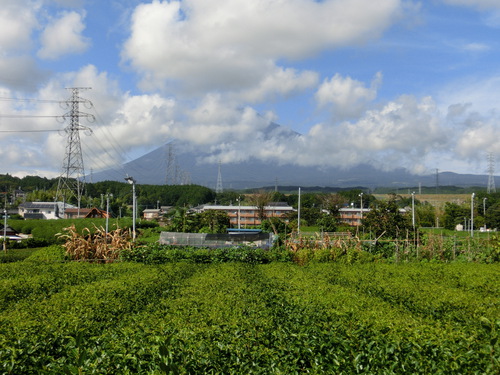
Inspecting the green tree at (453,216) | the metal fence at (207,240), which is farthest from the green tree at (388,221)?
the green tree at (453,216)

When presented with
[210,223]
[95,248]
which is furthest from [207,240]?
[210,223]

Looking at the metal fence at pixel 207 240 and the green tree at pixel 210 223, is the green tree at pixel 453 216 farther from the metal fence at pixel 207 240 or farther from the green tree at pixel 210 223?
the metal fence at pixel 207 240

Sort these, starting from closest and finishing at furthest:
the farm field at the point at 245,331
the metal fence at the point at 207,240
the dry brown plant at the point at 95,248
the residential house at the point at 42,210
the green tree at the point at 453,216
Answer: the farm field at the point at 245,331 → the dry brown plant at the point at 95,248 → the metal fence at the point at 207,240 → the green tree at the point at 453,216 → the residential house at the point at 42,210

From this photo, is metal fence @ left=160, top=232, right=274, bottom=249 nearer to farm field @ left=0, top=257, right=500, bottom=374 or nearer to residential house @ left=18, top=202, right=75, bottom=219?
farm field @ left=0, top=257, right=500, bottom=374

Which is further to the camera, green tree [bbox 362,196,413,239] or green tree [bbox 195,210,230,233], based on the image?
green tree [bbox 195,210,230,233]

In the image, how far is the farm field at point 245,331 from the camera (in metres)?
4.44

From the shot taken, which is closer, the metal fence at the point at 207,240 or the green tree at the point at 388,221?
the metal fence at the point at 207,240

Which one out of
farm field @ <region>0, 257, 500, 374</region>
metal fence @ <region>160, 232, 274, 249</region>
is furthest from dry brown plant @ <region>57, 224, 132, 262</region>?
farm field @ <region>0, 257, 500, 374</region>

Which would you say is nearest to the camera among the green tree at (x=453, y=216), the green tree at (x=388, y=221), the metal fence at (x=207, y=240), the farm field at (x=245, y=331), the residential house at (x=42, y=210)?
the farm field at (x=245, y=331)

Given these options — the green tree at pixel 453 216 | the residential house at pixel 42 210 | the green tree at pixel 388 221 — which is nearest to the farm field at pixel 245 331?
the green tree at pixel 388 221

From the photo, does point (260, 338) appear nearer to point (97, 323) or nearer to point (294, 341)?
point (294, 341)

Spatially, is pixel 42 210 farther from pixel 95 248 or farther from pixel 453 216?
pixel 453 216

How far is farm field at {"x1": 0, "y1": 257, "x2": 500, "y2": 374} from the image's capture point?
14.6 ft

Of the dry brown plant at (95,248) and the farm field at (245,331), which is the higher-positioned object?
the farm field at (245,331)
